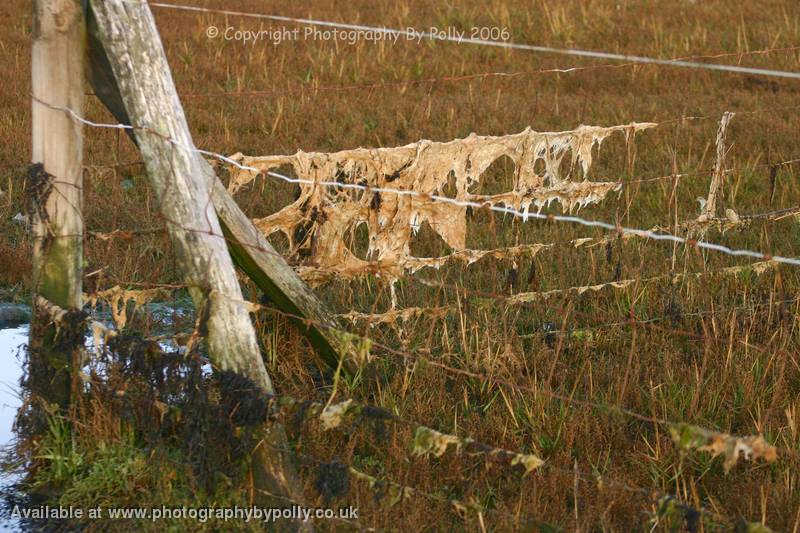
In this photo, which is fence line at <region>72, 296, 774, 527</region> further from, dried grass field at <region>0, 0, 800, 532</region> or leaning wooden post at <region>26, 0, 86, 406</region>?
leaning wooden post at <region>26, 0, 86, 406</region>

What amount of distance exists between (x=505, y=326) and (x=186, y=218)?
161cm

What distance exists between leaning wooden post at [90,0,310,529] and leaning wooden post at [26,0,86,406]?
6.2 inches

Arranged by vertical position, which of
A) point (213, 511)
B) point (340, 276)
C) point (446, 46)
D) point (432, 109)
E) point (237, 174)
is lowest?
point (213, 511)

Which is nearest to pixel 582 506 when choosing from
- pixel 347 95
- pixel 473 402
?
pixel 473 402

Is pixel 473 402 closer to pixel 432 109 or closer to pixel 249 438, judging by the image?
pixel 249 438

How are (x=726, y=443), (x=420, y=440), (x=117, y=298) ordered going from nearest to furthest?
(x=726, y=443) < (x=420, y=440) < (x=117, y=298)

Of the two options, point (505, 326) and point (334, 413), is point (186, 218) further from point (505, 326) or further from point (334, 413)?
point (505, 326)

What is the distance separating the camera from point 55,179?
11.1 feet

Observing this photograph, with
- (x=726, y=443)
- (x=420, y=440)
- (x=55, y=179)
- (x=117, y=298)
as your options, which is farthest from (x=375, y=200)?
(x=726, y=443)

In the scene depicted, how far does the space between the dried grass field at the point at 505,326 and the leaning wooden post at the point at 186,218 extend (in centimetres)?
13

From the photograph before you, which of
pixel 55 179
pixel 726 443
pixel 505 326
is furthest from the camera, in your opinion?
pixel 505 326

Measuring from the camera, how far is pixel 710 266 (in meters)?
5.50

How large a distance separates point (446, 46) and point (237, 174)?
8919 millimetres

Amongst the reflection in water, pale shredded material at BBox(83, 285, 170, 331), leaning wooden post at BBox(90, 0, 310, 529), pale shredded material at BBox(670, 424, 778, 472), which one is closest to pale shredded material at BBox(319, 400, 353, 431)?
leaning wooden post at BBox(90, 0, 310, 529)
